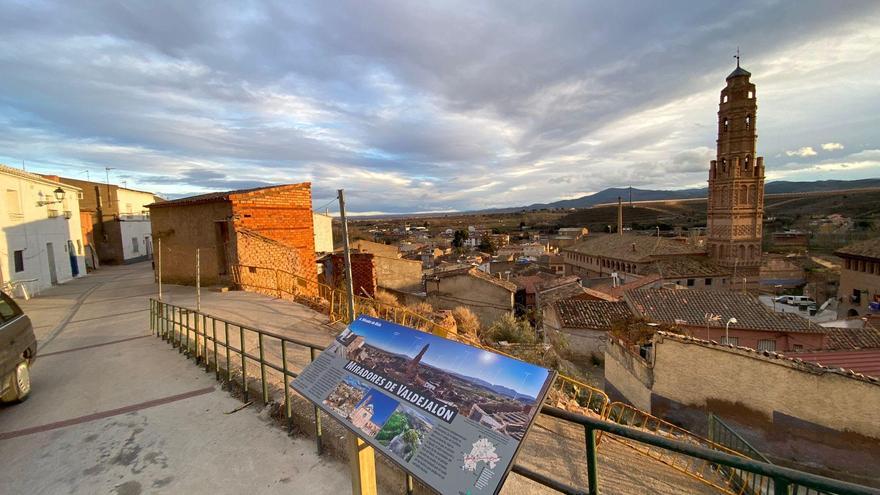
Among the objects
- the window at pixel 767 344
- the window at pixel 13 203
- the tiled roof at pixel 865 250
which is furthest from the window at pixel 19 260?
the tiled roof at pixel 865 250

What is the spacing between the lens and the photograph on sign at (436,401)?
2041 mm

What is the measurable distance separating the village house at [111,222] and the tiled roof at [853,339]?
39.0 meters

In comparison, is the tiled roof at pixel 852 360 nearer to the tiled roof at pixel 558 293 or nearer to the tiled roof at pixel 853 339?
the tiled roof at pixel 853 339

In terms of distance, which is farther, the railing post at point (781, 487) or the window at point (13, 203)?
the window at point (13, 203)

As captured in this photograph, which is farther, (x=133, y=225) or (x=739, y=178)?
(x=739, y=178)

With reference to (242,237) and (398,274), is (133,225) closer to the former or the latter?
(398,274)

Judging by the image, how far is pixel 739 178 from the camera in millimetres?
38500

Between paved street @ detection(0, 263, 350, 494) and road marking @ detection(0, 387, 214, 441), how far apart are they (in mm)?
18

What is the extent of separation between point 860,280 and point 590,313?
69.2 feet

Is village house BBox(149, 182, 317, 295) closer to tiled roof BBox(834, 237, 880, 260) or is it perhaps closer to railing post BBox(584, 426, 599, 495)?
railing post BBox(584, 426, 599, 495)

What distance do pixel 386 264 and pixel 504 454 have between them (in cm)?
2327

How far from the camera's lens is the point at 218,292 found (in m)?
14.4

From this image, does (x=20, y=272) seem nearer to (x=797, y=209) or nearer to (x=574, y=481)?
(x=574, y=481)

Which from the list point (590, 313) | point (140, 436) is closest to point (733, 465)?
point (140, 436)
